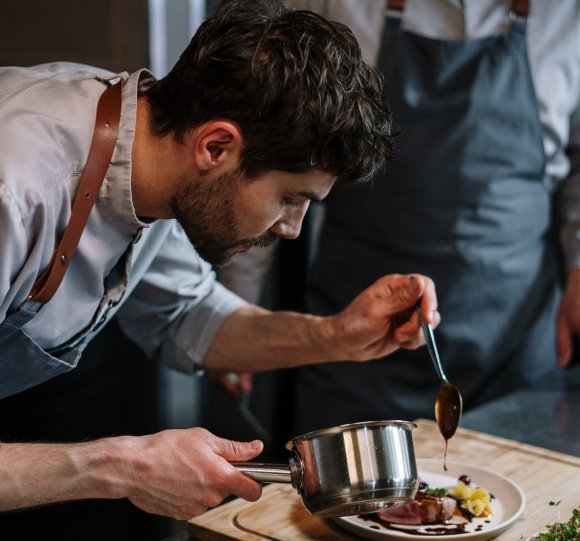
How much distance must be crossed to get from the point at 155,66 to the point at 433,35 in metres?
0.87

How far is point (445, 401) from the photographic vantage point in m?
1.68

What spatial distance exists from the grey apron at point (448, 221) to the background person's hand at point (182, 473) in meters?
1.14

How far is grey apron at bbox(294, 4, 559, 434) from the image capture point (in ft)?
7.66

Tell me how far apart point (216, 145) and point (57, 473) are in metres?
0.52

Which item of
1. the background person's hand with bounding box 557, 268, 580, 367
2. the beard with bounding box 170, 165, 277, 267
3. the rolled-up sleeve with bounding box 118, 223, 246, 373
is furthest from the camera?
the background person's hand with bounding box 557, 268, 580, 367

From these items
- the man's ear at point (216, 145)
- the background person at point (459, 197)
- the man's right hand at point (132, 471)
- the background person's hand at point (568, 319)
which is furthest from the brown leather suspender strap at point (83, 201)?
the background person's hand at point (568, 319)

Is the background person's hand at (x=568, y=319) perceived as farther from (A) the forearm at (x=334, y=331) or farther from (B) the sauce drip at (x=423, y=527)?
(B) the sauce drip at (x=423, y=527)

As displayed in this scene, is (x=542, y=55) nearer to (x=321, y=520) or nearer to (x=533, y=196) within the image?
(x=533, y=196)

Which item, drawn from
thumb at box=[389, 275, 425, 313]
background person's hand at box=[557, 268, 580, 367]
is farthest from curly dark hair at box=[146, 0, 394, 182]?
background person's hand at box=[557, 268, 580, 367]

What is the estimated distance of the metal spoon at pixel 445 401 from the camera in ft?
5.36

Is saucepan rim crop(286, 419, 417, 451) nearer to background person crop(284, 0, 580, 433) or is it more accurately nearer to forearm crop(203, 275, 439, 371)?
forearm crop(203, 275, 439, 371)

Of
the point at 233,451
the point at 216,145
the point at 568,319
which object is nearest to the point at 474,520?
the point at 233,451

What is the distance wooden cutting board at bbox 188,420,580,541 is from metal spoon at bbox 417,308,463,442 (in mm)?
80

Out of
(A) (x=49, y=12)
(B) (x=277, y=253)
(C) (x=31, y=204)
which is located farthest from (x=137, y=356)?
(C) (x=31, y=204)
